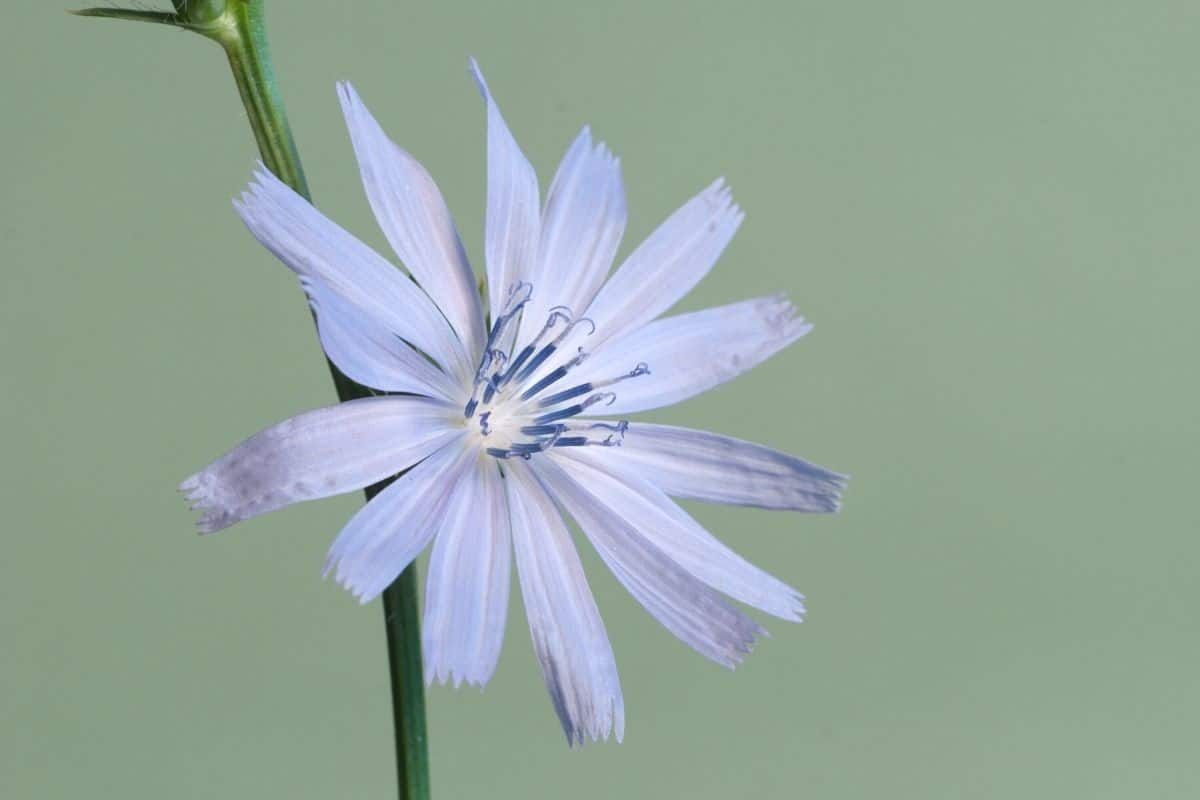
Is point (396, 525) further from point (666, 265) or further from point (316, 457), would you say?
point (666, 265)

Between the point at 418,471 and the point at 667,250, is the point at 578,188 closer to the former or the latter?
the point at 667,250

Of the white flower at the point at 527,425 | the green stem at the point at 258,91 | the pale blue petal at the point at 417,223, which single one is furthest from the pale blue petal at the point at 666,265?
the green stem at the point at 258,91

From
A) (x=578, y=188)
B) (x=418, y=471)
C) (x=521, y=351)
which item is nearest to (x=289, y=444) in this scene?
(x=418, y=471)

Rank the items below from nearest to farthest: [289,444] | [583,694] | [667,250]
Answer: [289,444] < [583,694] < [667,250]

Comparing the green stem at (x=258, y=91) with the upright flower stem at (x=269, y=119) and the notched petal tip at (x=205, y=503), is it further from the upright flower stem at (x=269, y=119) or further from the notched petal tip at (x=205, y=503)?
the notched petal tip at (x=205, y=503)

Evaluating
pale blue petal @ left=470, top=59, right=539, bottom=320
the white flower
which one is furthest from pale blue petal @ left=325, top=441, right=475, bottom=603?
pale blue petal @ left=470, top=59, right=539, bottom=320

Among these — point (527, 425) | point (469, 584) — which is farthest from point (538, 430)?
point (469, 584)
